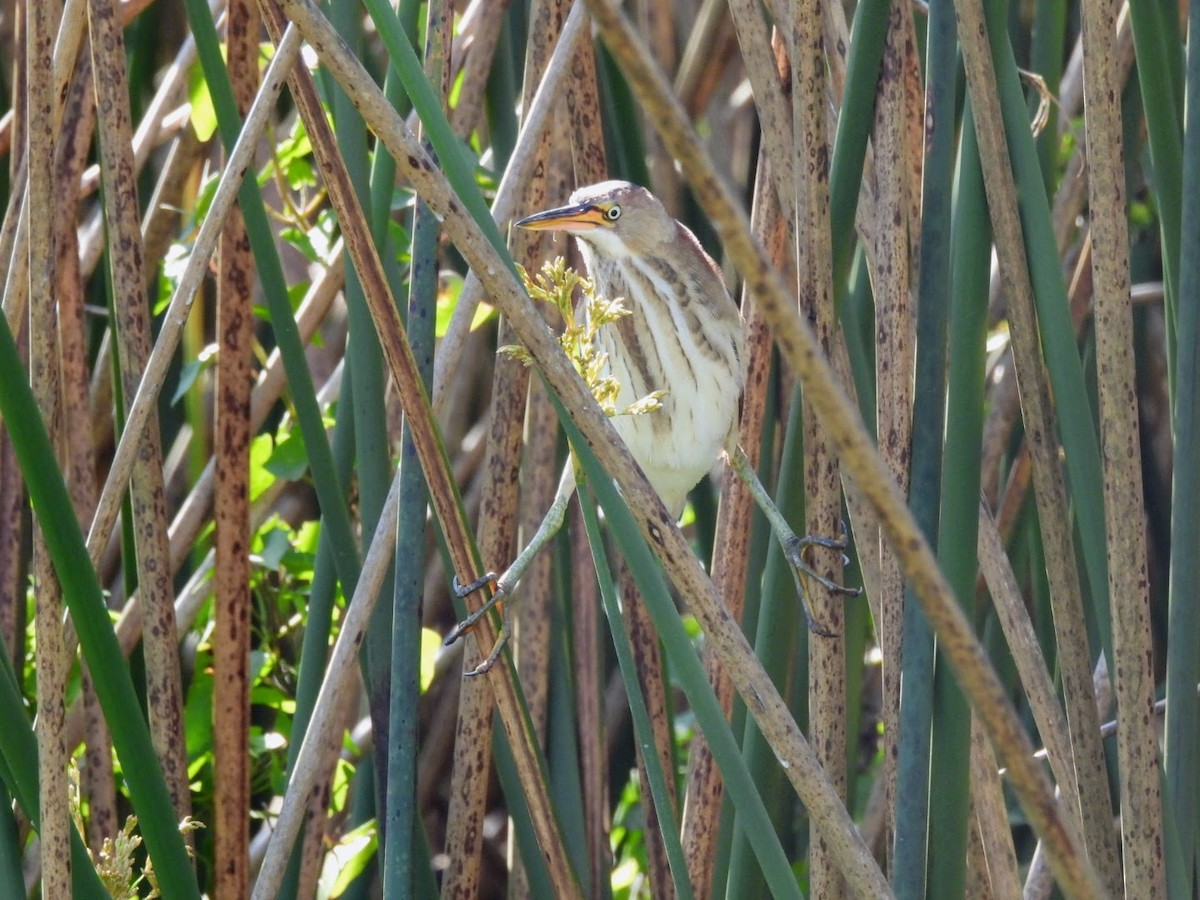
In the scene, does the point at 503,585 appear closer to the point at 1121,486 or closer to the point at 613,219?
the point at 613,219

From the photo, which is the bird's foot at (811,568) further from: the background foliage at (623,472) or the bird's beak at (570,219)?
the bird's beak at (570,219)

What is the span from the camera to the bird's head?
1.36 meters

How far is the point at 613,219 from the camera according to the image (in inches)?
55.9

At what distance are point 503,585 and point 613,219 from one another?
390 millimetres

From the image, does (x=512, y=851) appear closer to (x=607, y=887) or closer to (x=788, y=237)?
(x=607, y=887)

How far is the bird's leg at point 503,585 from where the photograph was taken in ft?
3.50

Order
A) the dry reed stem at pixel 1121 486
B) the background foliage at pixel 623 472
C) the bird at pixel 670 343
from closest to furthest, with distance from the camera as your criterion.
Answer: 1. the background foliage at pixel 623 472
2. the dry reed stem at pixel 1121 486
3. the bird at pixel 670 343

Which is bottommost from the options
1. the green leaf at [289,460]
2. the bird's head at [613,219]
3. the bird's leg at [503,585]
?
the bird's leg at [503,585]

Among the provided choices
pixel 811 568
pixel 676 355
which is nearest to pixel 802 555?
pixel 811 568

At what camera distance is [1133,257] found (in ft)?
6.79

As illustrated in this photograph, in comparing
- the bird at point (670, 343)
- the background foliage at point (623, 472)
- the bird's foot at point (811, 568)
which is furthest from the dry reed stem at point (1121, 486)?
the bird at point (670, 343)

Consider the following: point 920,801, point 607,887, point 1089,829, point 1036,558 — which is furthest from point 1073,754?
point 607,887

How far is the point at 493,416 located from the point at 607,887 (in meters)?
0.66

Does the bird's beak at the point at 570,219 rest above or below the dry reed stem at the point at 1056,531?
above
